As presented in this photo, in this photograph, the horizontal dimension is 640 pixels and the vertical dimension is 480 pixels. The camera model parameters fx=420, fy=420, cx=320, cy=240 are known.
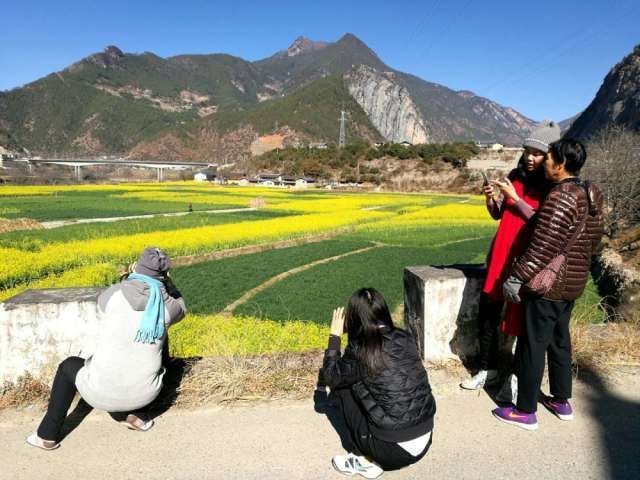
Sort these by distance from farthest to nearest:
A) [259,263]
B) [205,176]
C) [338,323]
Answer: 1. [205,176]
2. [259,263]
3. [338,323]

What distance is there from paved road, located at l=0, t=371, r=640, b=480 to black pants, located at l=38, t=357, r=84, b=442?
13cm

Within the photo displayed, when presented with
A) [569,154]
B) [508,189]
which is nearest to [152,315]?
[508,189]

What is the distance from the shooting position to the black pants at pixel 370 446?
235 centimetres

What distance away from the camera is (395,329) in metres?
2.48

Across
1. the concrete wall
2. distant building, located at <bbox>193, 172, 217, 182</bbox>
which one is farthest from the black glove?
distant building, located at <bbox>193, 172, 217, 182</bbox>

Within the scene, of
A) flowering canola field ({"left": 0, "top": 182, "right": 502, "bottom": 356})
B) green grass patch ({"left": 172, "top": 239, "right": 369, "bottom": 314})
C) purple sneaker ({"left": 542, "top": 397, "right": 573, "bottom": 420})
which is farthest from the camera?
green grass patch ({"left": 172, "top": 239, "right": 369, "bottom": 314})

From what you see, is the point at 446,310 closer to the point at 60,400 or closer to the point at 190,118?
the point at 60,400

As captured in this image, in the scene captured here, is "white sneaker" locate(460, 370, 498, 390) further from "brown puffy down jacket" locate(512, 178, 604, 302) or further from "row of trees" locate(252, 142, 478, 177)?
"row of trees" locate(252, 142, 478, 177)

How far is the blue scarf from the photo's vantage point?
2.71 metres

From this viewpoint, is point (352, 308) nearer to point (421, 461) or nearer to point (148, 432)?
point (421, 461)

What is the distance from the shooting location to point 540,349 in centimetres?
288

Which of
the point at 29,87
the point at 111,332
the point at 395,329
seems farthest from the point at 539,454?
the point at 29,87

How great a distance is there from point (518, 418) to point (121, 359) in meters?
2.71

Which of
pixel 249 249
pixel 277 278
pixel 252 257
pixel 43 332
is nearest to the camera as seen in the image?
pixel 43 332
